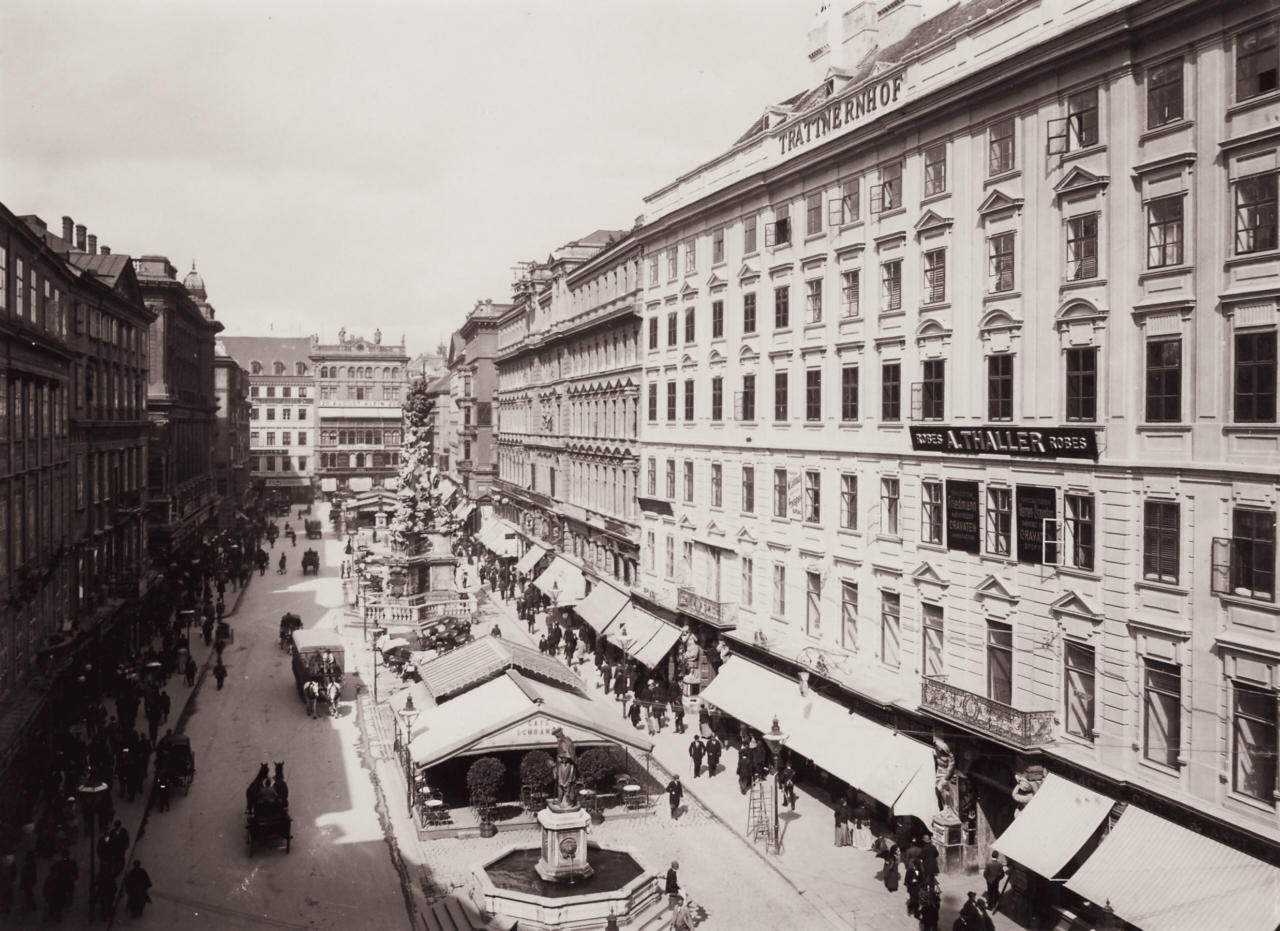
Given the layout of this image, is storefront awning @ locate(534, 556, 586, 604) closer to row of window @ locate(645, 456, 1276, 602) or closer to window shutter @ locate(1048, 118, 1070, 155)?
row of window @ locate(645, 456, 1276, 602)

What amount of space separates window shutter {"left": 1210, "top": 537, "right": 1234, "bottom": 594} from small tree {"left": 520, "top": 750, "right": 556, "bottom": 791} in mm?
16013

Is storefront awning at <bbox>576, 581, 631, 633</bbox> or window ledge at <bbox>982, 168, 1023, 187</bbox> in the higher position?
window ledge at <bbox>982, 168, 1023, 187</bbox>

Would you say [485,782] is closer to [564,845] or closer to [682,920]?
[564,845]

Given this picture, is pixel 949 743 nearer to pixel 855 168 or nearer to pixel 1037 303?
pixel 1037 303

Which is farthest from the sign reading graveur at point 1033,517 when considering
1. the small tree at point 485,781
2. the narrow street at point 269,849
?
the narrow street at point 269,849

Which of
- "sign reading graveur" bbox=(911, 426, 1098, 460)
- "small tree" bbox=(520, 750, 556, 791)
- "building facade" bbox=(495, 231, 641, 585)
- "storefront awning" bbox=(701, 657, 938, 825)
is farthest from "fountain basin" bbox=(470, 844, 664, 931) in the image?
"building facade" bbox=(495, 231, 641, 585)

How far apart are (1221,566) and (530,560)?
1897 inches

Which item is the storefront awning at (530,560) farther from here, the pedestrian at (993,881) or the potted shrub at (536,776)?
the pedestrian at (993,881)

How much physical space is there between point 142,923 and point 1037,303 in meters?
22.6

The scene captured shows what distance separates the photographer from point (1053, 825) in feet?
70.8

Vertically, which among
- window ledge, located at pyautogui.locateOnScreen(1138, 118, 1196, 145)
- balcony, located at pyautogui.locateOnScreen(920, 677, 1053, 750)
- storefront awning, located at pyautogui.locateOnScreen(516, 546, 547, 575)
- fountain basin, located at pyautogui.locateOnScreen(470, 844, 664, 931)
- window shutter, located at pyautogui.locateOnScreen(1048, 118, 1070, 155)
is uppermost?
window shutter, located at pyautogui.locateOnScreen(1048, 118, 1070, 155)

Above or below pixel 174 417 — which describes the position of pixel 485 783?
below

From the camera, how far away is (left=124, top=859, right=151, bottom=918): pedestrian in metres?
Result: 21.4

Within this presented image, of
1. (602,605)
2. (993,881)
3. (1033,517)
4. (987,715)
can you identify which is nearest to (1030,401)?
(1033,517)
